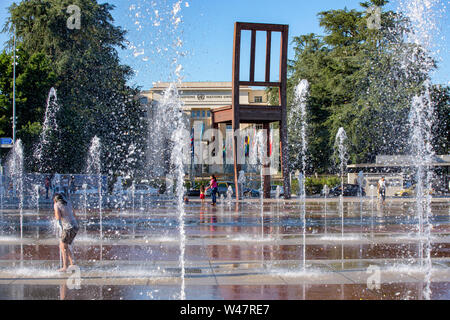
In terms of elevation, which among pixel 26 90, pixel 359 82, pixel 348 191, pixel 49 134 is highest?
pixel 359 82

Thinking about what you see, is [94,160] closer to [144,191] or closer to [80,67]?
[144,191]

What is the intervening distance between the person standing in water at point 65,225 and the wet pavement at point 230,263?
0.33 metres

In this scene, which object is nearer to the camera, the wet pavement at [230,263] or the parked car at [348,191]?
the wet pavement at [230,263]

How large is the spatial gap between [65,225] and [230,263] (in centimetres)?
278

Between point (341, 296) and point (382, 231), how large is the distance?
7.94 m

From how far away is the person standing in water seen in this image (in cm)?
822

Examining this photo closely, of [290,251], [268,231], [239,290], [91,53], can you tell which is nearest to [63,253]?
[239,290]

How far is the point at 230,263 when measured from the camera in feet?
28.9

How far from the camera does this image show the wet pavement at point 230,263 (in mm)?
6684

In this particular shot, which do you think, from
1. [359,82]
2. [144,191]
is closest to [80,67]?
[144,191]

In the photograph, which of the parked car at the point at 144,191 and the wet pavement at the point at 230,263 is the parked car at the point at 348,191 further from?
the wet pavement at the point at 230,263

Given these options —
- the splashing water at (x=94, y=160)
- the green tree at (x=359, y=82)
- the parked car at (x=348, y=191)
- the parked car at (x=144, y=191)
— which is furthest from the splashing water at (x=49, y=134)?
the parked car at (x=348, y=191)

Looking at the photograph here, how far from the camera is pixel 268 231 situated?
13.7 m

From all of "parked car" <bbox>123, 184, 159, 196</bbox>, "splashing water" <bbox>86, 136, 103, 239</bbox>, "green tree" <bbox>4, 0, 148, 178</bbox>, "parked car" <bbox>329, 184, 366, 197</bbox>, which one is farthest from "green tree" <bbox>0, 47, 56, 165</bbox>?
"parked car" <bbox>329, 184, 366, 197</bbox>
